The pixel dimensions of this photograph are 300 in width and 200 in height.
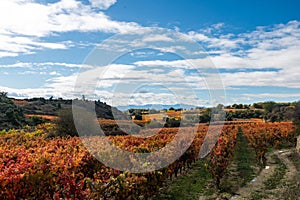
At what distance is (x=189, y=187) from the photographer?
11.0m

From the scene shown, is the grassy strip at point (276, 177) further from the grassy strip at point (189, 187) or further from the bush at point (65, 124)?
the bush at point (65, 124)

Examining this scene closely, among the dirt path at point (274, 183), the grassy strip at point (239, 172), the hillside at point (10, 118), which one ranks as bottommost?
the grassy strip at point (239, 172)

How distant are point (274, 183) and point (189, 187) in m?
3.26

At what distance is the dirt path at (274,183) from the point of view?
974 centimetres

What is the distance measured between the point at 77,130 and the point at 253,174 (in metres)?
13.1

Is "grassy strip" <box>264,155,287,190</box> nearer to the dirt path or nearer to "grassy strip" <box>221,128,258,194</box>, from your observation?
the dirt path

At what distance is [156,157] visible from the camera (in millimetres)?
9961

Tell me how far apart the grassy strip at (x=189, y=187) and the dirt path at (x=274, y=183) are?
1229 millimetres

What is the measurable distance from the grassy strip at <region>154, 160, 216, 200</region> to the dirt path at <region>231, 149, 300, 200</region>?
123 centimetres

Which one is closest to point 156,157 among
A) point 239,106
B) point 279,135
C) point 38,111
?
point 279,135

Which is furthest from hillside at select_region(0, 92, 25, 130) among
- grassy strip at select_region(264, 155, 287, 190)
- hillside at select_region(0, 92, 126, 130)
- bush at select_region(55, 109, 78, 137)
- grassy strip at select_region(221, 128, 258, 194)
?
grassy strip at select_region(264, 155, 287, 190)

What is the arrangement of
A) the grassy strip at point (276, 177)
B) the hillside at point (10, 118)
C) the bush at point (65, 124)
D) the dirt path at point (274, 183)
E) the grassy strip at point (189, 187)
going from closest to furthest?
the dirt path at point (274, 183) → the grassy strip at point (189, 187) → the grassy strip at point (276, 177) → the bush at point (65, 124) → the hillside at point (10, 118)

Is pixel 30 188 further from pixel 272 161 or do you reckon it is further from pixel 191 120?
A: pixel 191 120

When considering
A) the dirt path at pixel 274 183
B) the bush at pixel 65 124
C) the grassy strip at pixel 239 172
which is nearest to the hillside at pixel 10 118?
the bush at pixel 65 124
